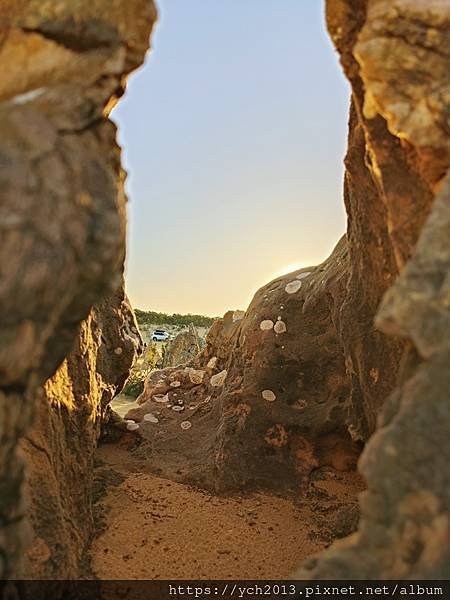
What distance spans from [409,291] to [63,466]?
171 inches

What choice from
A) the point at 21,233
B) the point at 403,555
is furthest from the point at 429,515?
the point at 21,233

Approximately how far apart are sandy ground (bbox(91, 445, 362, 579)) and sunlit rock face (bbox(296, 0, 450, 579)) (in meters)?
2.93

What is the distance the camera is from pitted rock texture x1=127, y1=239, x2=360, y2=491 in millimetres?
7809

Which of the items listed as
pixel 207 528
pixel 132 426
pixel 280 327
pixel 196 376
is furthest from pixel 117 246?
pixel 196 376

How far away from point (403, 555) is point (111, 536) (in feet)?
14.7

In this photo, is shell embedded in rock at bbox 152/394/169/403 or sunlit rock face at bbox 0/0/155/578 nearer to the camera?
sunlit rock face at bbox 0/0/155/578

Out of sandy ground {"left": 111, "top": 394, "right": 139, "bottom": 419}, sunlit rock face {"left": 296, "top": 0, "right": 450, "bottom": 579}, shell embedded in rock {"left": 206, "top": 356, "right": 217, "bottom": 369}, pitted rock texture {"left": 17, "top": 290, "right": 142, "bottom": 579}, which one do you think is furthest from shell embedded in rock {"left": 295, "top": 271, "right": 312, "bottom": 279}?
sandy ground {"left": 111, "top": 394, "right": 139, "bottom": 419}

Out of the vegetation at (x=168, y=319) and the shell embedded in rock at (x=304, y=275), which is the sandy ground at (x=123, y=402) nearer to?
the shell embedded in rock at (x=304, y=275)

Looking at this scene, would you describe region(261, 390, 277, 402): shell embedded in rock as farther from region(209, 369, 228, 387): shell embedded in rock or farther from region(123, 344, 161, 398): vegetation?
region(123, 344, 161, 398): vegetation

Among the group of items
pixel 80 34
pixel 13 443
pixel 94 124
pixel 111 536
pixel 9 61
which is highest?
pixel 80 34

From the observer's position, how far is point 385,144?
15.0 feet

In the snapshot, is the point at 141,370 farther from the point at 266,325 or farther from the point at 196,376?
the point at 266,325

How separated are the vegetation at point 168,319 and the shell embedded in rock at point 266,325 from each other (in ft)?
88.1

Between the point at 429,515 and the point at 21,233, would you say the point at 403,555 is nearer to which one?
the point at 429,515
